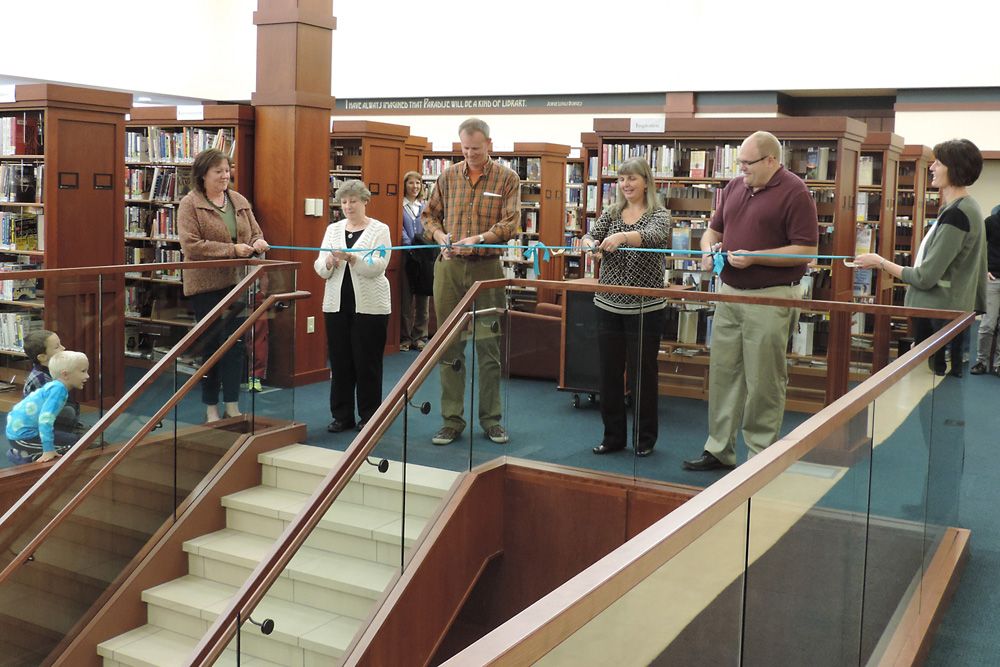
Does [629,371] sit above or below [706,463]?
above

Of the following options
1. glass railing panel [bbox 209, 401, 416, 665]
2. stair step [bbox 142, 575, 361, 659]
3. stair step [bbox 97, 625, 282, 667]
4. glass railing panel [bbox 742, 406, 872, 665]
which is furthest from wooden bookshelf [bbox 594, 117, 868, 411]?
glass railing panel [bbox 742, 406, 872, 665]

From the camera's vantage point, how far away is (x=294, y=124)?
25.0 ft

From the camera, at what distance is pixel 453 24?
1639cm

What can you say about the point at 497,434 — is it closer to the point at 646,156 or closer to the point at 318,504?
the point at 318,504

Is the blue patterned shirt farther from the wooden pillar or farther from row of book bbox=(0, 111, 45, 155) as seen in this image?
row of book bbox=(0, 111, 45, 155)

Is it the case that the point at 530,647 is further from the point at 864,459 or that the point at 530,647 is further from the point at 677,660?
the point at 864,459

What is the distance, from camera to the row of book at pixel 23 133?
741cm

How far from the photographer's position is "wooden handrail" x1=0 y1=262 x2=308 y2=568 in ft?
16.7

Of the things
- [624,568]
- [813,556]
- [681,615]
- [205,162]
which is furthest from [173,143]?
[624,568]

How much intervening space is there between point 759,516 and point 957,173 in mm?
3328

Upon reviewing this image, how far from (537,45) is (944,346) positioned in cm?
1281

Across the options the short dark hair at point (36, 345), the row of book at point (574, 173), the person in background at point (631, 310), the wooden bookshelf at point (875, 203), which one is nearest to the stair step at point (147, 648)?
the short dark hair at point (36, 345)

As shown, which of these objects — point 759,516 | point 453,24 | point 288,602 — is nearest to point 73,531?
point 288,602

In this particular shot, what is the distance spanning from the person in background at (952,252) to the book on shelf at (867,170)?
4.72 metres
